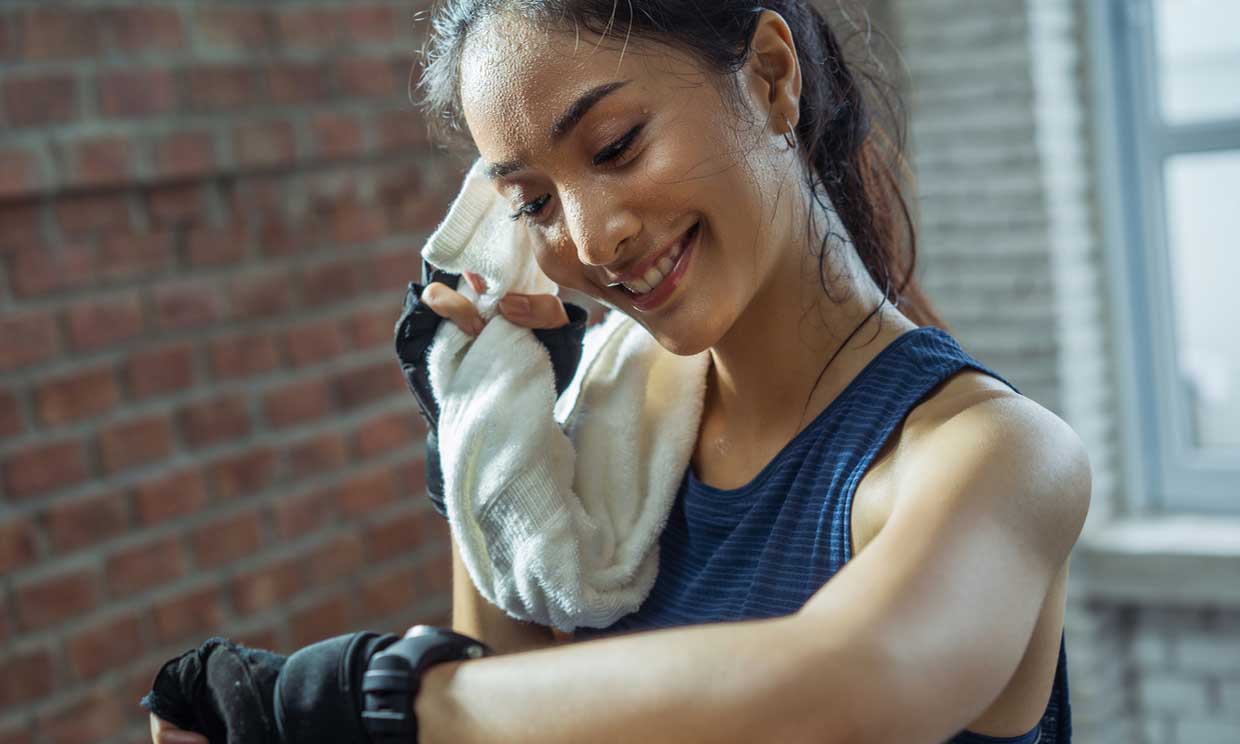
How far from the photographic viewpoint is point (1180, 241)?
2.80m

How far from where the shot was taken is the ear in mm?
1090

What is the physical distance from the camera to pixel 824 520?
1071 mm

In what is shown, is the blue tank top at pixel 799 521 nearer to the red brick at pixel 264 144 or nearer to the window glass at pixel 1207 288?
the red brick at pixel 264 144

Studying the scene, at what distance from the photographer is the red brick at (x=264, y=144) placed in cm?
208

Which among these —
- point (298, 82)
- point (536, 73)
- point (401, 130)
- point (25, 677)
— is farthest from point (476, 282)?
point (401, 130)

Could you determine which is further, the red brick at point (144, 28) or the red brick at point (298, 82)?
the red brick at point (298, 82)

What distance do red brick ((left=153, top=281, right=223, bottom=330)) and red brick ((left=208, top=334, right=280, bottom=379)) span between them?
44 millimetres

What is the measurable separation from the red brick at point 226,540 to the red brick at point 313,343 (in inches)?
10.1

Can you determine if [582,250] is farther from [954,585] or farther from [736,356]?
[954,585]

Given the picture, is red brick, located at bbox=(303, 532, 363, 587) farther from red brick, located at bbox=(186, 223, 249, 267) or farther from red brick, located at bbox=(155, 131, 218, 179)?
red brick, located at bbox=(155, 131, 218, 179)

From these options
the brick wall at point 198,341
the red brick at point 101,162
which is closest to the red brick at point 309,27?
the brick wall at point 198,341

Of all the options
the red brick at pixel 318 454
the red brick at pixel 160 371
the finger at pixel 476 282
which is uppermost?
the finger at pixel 476 282

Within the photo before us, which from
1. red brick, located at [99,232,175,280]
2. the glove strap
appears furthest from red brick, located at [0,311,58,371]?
the glove strap

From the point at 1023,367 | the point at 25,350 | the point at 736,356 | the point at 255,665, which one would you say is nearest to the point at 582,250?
the point at 736,356
